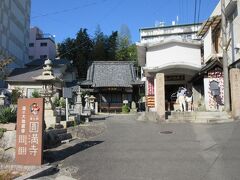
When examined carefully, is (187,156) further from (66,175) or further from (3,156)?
(3,156)

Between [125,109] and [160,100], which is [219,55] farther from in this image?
[125,109]

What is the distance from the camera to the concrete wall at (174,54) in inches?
1091

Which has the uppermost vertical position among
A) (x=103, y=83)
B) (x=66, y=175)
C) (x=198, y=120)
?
(x=103, y=83)

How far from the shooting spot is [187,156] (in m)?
10.5

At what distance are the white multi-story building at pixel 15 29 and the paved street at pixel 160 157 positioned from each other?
30937 mm

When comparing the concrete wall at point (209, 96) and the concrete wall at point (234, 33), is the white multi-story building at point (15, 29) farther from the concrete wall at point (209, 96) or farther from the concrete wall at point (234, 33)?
the concrete wall at point (234, 33)

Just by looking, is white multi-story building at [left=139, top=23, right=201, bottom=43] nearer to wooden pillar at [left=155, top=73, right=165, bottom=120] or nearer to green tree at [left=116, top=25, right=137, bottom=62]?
green tree at [left=116, top=25, right=137, bottom=62]

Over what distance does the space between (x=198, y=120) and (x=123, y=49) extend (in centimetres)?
5196

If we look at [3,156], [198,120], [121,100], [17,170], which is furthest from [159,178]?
[121,100]

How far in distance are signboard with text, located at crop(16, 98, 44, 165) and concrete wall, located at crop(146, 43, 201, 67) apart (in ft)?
59.7

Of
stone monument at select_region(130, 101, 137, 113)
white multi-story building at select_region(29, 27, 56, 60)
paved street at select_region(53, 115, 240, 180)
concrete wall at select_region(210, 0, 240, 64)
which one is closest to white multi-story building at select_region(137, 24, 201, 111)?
concrete wall at select_region(210, 0, 240, 64)

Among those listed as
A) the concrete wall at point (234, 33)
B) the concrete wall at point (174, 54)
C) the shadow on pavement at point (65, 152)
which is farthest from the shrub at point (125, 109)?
the shadow on pavement at point (65, 152)

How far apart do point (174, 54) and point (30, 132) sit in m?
19.5

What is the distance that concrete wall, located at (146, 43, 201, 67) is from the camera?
27.7m
